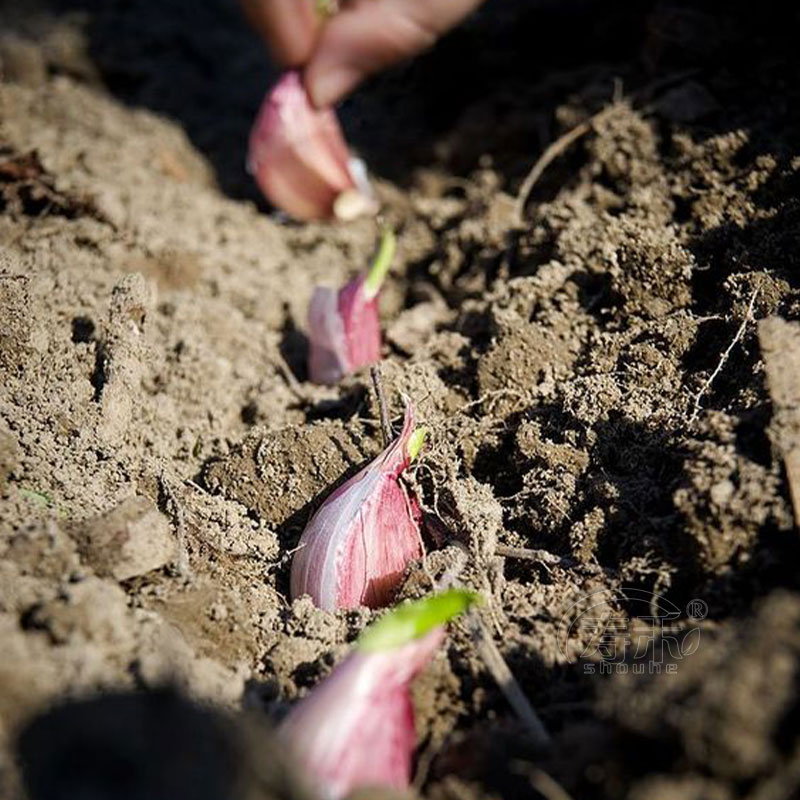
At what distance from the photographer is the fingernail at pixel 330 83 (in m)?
1.96

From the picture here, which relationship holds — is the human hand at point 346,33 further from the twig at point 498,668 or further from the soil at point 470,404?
the twig at point 498,668

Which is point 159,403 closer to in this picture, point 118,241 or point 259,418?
point 259,418

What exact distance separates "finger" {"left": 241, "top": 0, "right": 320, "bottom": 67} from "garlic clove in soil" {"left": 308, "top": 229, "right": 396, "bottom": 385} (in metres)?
0.60

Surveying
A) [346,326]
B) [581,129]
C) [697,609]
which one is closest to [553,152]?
[581,129]

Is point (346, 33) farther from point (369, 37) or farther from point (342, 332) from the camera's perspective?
point (342, 332)

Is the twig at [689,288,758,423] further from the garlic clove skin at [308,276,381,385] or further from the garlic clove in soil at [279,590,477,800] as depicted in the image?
the garlic clove skin at [308,276,381,385]

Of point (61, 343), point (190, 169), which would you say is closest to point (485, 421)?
point (61, 343)

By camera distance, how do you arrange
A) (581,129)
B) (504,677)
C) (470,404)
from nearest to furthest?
(504,677) < (470,404) < (581,129)

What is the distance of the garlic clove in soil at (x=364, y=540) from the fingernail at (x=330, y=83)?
110 centimetres

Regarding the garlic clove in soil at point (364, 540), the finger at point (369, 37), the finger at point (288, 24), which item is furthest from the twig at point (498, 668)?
the finger at point (288, 24)

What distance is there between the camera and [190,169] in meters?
2.47

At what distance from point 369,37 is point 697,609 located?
149 cm

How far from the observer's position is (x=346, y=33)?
1889 millimetres

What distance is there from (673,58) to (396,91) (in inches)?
39.2
